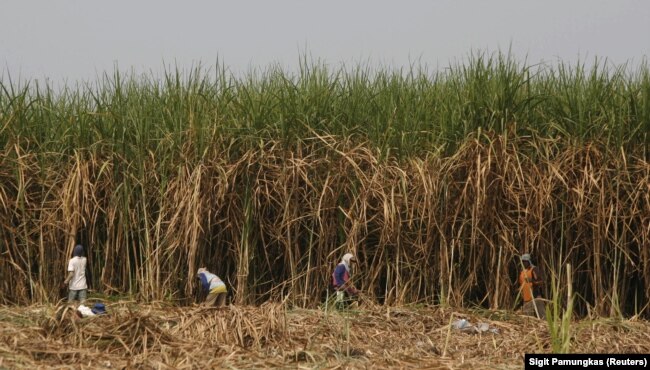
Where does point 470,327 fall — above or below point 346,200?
below

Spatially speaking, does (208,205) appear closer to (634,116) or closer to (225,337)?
(225,337)

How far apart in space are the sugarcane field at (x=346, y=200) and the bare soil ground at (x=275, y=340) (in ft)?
1.06

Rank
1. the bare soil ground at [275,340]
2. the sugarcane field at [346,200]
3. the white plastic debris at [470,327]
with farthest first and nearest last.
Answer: the sugarcane field at [346,200] → the white plastic debris at [470,327] → the bare soil ground at [275,340]

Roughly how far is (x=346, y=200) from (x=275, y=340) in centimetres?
279

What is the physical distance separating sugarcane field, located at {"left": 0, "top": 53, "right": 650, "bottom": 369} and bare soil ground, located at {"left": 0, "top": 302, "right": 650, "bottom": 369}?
32cm

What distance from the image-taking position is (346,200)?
31.5 ft

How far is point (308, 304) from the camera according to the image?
9477 millimetres

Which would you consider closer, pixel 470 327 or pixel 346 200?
pixel 470 327

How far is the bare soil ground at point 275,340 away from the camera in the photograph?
6.43 m

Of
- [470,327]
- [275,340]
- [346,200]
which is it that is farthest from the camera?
[346,200]

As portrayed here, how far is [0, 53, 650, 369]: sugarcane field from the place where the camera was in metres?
9.17

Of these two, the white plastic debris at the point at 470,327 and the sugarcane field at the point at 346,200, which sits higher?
the sugarcane field at the point at 346,200

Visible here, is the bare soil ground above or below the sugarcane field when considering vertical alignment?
below

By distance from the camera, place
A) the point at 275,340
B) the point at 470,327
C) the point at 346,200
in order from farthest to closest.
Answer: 1. the point at 346,200
2. the point at 470,327
3. the point at 275,340
